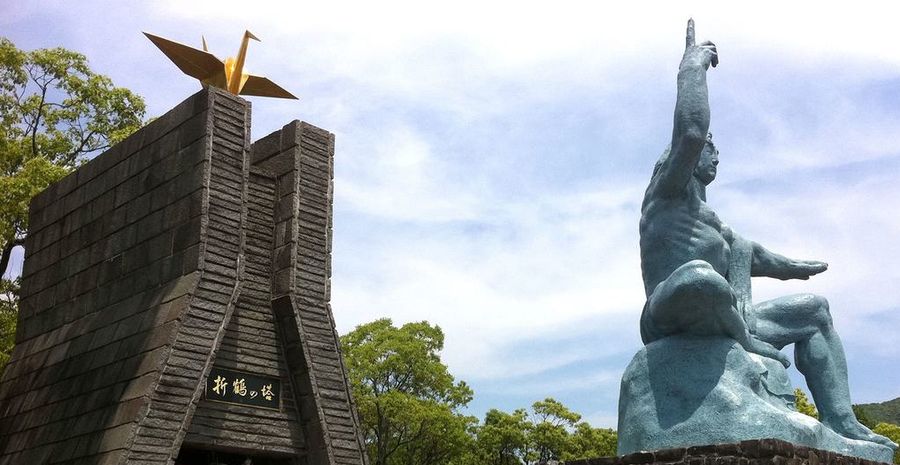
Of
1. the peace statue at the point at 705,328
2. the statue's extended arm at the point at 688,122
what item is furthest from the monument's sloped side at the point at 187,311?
the statue's extended arm at the point at 688,122

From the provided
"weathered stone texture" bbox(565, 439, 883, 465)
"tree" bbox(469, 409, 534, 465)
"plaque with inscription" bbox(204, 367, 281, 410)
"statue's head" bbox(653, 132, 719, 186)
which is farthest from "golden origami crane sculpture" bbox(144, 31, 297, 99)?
"tree" bbox(469, 409, 534, 465)

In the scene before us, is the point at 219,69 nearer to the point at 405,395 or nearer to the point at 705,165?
the point at 705,165

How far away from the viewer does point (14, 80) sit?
15.4m

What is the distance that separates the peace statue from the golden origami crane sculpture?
5.51 metres

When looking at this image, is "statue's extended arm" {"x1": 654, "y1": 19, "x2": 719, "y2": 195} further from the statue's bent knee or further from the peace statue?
the statue's bent knee

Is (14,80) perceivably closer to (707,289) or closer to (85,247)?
(85,247)

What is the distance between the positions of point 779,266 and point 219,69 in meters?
6.81

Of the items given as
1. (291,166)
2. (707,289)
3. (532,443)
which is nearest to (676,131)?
(707,289)

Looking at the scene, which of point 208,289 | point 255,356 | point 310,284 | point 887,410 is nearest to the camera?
point 208,289

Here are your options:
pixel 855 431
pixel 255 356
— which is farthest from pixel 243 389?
pixel 855 431

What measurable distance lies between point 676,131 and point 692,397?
215 centimetres

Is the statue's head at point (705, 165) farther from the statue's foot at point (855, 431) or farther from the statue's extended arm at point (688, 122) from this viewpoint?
the statue's foot at point (855, 431)

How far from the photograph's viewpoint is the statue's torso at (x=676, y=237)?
7.99 meters

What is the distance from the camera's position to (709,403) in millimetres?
7141
